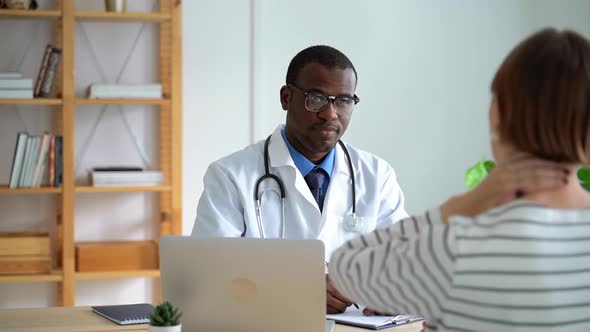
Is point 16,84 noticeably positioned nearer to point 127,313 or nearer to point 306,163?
point 306,163

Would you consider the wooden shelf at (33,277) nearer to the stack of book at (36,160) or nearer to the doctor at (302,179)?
the stack of book at (36,160)

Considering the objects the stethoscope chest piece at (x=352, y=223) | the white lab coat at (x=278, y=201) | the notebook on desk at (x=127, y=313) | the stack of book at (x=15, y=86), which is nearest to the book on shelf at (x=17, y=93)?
the stack of book at (x=15, y=86)

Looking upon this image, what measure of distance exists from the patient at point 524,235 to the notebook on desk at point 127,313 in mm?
1070

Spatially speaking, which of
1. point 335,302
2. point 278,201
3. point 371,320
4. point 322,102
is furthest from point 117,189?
point 371,320

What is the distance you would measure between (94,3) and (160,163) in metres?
0.74

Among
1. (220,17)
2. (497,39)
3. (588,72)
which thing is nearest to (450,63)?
(497,39)

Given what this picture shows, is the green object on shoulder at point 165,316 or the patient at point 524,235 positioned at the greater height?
the patient at point 524,235

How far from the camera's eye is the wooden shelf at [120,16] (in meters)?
3.62

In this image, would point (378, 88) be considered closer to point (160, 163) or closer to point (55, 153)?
point (160, 163)

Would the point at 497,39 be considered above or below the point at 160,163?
A: above

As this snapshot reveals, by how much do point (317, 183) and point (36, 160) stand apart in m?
1.43

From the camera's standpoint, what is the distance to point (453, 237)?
1.25 m

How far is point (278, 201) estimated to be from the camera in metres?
2.67

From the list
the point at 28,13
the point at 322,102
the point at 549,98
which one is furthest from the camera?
the point at 28,13
